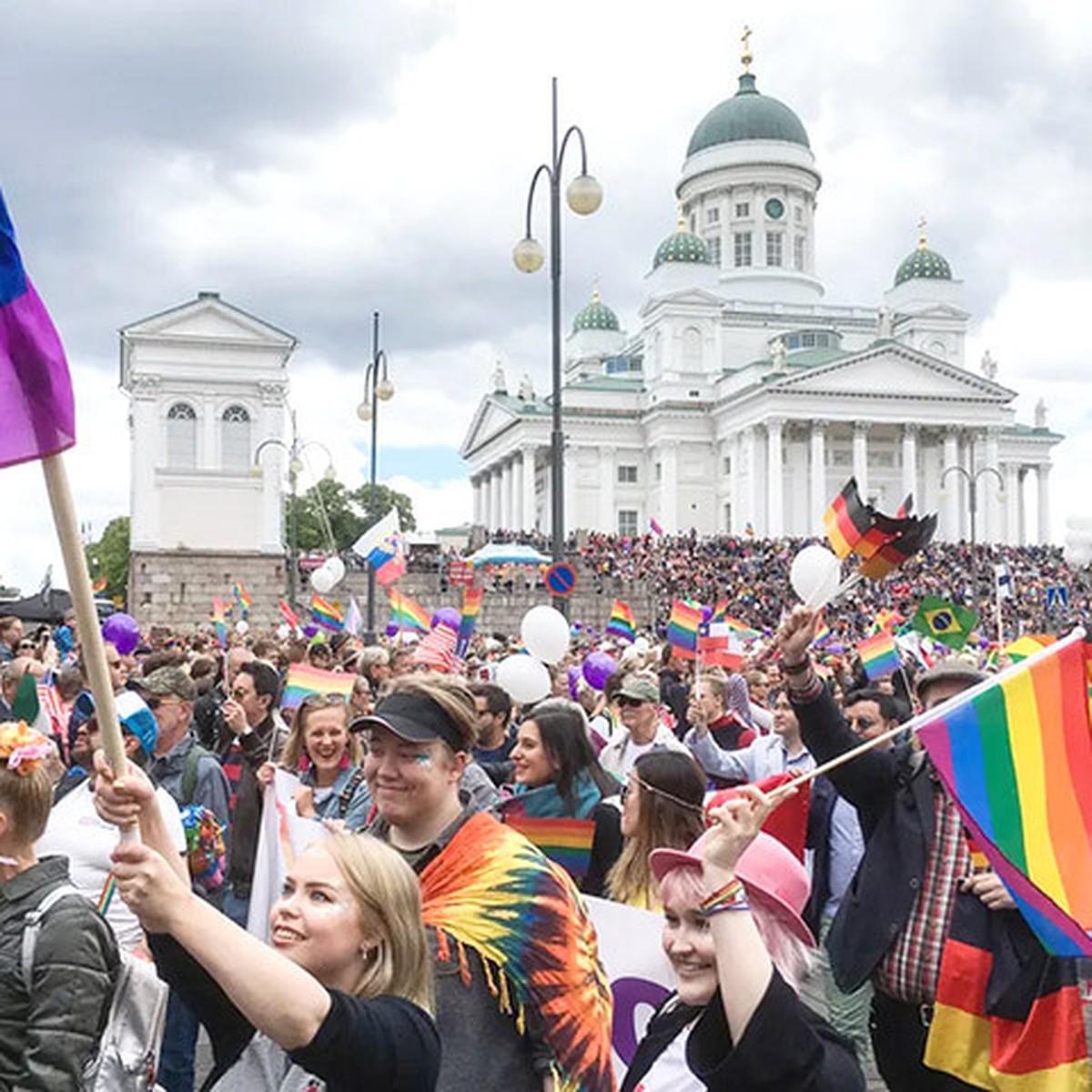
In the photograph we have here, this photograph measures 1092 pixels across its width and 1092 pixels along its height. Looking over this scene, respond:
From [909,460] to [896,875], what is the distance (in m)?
69.8

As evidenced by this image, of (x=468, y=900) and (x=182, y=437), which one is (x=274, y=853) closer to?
(x=468, y=900)

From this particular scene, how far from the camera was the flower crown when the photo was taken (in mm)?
3229

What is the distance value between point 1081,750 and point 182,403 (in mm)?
46104

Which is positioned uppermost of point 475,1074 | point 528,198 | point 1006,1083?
point 528,198

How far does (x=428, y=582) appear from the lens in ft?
142

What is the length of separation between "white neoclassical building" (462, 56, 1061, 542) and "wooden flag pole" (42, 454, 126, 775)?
224 feet

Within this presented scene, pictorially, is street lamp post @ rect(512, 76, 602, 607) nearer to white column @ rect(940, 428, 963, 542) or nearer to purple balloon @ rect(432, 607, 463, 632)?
purple balloon @ rect(432, 607, 463, 632)

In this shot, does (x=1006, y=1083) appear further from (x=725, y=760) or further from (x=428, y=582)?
(x=428, y=582)

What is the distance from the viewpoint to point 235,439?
48469mm

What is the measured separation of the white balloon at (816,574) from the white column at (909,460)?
68.3 metres

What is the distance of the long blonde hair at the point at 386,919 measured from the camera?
8.36 feet

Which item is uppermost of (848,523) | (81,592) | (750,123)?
(750,123)

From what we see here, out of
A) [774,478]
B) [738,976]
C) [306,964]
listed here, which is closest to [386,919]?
[306,964]

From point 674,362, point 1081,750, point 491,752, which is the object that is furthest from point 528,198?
point 674,362
